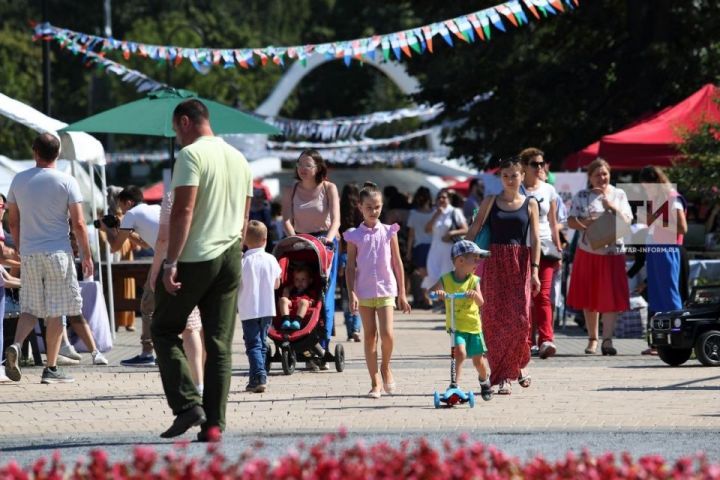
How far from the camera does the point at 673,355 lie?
13867mm

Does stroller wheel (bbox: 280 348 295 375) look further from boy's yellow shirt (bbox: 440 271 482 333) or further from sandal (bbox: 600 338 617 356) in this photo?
sandal (bbox: 600 338 617 356)

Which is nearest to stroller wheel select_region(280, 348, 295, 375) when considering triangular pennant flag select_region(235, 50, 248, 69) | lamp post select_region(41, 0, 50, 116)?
triangular pennant flag select_region(235, 50, 248, 69)

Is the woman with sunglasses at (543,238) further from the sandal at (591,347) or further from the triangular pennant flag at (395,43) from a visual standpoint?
the triangular pennant flag at (395,43)

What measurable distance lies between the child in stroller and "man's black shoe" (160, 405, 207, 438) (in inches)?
174

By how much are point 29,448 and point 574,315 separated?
39.7ft

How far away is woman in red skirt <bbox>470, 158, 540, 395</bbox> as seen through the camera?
11.1 m

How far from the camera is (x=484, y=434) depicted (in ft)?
28.9

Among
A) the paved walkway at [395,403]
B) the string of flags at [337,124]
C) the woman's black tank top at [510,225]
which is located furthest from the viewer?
the string of flags at [337,124]

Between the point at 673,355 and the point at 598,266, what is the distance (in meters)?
1.56

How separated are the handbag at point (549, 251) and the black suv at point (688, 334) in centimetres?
103

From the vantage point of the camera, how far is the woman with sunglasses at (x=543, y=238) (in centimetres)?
1332

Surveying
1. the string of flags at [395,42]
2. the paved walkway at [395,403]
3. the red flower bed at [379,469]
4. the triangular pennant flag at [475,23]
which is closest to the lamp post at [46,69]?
the string of flags at [395,42]

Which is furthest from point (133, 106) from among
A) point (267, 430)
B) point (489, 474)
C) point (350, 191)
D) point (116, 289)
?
point (489, 474)

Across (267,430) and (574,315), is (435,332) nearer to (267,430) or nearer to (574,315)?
(574,315)
